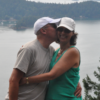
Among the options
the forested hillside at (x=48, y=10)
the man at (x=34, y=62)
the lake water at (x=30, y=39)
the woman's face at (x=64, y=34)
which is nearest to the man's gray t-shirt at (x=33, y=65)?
the man at (x=34, y=62)

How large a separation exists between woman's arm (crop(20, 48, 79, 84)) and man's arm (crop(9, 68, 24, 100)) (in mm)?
47

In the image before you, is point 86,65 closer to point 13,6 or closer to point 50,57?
point 50,57

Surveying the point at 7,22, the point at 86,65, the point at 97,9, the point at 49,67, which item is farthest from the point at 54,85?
the point at 97,9

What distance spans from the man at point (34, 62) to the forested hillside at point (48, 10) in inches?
2372

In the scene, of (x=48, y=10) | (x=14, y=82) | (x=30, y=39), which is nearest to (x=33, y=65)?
(x=14, y=82)

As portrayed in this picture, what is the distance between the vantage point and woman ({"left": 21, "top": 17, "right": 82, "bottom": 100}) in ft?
3.62

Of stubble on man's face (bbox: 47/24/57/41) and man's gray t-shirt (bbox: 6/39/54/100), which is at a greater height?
stubble on man's face (bbox: 47/24/57/41)

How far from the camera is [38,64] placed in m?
1.11

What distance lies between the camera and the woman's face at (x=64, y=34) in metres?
1.18

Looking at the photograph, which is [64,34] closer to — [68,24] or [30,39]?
[68,24]

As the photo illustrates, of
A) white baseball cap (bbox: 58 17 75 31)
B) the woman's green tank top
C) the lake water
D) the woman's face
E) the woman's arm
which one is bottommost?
the lake water

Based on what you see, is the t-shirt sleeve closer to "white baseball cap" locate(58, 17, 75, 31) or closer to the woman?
the woman

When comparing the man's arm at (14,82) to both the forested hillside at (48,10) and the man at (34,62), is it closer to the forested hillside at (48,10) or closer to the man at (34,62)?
the man at (34,62)

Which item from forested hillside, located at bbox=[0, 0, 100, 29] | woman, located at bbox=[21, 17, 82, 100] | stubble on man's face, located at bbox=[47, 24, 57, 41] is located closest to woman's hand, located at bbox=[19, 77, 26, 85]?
woman, located at bbox=[21, 17, 82, 100]
